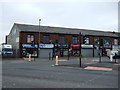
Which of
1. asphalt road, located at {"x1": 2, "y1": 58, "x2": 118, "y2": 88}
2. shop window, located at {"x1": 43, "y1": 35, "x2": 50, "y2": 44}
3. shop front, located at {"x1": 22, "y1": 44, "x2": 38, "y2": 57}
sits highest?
shop window, located at {"x1": 43, "y1": 35, "x2": 50, "y2": 44}

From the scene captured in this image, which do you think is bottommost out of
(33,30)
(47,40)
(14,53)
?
(14,53)

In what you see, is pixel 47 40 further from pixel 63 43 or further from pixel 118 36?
pixel 118 36

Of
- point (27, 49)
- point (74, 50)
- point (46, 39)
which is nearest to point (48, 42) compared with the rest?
point (46, 39)

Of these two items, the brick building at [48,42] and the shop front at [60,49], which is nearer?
the brick building at [48,42]

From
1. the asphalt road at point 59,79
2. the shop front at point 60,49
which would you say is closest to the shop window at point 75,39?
the shop front at point 60,49

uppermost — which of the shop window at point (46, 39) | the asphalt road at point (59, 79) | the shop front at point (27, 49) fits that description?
the shop window at point (46, 39)

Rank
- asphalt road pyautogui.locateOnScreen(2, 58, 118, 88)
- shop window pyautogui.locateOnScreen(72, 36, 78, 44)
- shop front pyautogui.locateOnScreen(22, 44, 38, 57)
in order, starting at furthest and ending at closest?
shop window pyautogui.locateOnScreen(72, 36, 78, 44)
shop front pyautogui.locateOnScreen(22, 44, 38, 57)
asphalt road pyautogui.locateOnScreen(2, 58, 118, 88)

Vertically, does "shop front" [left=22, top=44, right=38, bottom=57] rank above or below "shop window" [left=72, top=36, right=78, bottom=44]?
below

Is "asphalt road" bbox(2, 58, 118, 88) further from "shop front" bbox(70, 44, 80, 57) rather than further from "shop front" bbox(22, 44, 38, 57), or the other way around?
"shop front" bbox(70, 44, 80, 57)

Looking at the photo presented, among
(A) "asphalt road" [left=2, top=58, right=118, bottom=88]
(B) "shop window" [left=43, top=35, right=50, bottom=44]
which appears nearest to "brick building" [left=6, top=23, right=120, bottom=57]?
(B) "shop window" [left=43, top=35, right=50, bottom=44]

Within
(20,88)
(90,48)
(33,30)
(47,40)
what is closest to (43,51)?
(47,40)

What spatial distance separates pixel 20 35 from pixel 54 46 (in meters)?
9.42

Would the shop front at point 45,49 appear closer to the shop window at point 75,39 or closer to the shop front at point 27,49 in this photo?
the shop front at point 27,49

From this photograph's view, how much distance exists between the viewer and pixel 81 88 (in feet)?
24.6
